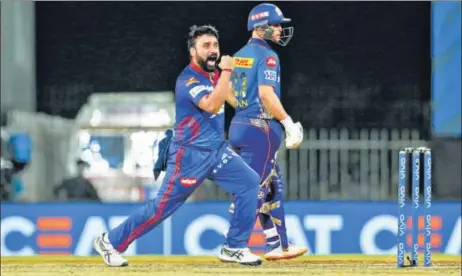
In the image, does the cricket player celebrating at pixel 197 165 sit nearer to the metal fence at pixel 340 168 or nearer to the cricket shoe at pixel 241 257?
the cricket shoe at pixel 241 257

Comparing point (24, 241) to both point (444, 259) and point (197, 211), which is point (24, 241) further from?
point (444, 259)

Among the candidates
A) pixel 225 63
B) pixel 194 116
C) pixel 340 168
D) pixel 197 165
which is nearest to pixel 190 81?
pixel 194 116

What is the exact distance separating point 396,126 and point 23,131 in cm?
410

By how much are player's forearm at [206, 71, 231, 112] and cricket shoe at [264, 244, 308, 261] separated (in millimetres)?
1540

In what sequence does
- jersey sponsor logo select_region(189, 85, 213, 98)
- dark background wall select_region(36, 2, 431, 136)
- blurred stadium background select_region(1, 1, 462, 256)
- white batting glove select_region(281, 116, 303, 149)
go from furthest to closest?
1. dark background wall select_region(36, 2, 431, 136)
2. blurred stadium background select_region(1, 1, 462, 256)
3. white batting glove select_region(281, 116, 303, 149)
4. jersey sponsor logo select_region(189, 85, 213, 98)

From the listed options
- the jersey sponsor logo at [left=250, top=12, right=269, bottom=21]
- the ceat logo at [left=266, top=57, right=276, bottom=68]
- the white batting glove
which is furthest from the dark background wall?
the white batting glove

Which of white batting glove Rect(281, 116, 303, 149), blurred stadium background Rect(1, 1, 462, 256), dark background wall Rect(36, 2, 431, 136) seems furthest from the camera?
dark background wall Rect(36, 2, 431, 136)

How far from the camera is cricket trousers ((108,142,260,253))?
10406mm

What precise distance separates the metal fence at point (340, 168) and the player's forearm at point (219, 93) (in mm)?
5002

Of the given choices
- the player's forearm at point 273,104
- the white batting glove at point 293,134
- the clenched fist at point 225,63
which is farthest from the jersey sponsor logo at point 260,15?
the clenched fist at point 225,63

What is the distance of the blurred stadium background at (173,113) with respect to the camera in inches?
568

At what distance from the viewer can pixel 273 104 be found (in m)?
11.0

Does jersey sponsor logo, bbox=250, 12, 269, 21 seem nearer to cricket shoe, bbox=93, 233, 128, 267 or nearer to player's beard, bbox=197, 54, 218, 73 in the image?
player's beard, bbox=197, 54, 218, 73

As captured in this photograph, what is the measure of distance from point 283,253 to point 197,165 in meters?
1.30
